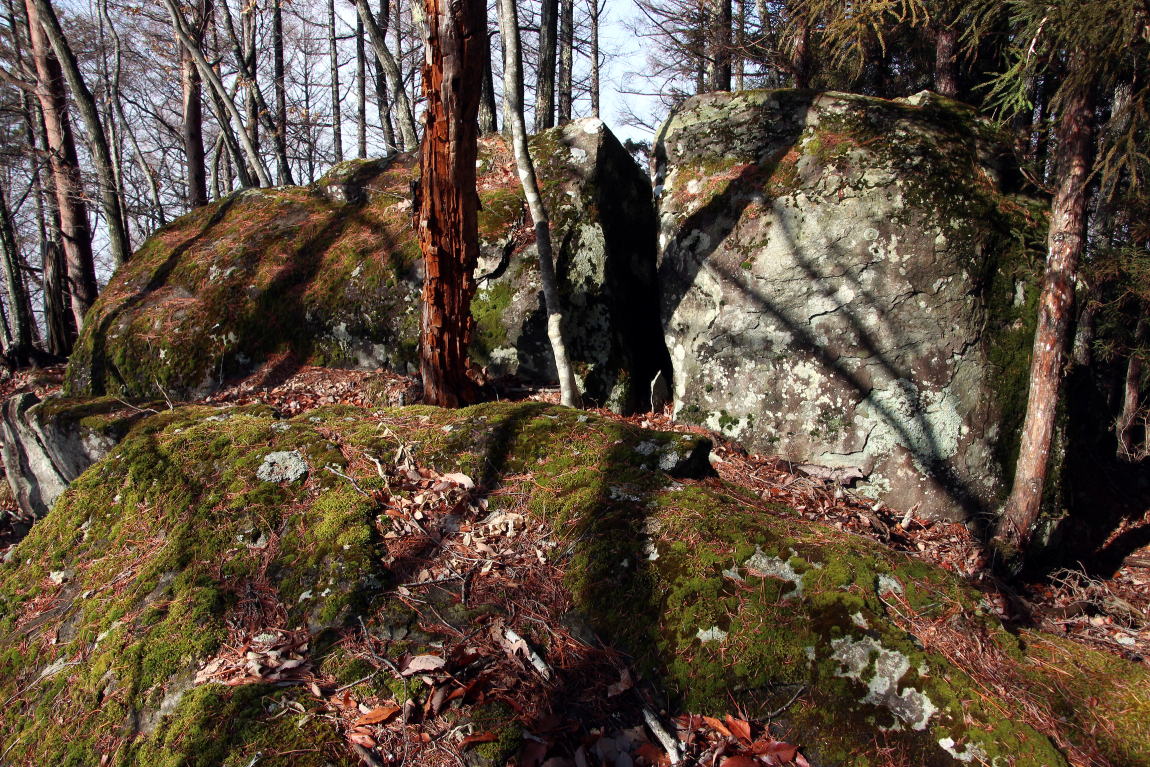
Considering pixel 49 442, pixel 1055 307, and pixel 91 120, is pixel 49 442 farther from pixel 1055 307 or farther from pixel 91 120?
pixel 1055 307

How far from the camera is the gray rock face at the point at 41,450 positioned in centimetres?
504

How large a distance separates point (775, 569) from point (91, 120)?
39.8ft

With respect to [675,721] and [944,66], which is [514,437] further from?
[944,66]

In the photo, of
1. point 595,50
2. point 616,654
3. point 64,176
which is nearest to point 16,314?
point 64,176

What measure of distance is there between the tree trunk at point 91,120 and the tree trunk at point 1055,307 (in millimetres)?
12174

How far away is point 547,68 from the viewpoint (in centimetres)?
1212

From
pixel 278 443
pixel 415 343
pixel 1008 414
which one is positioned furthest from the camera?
pixel 415 343

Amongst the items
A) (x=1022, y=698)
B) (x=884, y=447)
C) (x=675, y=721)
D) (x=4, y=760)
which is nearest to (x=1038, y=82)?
(x=884, y=447)

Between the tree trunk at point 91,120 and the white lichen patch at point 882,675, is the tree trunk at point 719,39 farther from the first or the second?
the white lichen patch at point 882,675

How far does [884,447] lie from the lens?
5352 mm

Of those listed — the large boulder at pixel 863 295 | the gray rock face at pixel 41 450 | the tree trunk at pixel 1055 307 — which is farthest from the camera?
the large boulder at pixel 863 295

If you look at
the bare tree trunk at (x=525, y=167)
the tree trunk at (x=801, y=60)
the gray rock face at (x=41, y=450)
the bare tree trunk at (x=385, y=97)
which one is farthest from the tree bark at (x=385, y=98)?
the gray rock face at (x=41, y=450)

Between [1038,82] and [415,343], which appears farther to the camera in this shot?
[1038,82]

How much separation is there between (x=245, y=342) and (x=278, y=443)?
13.0 feet
